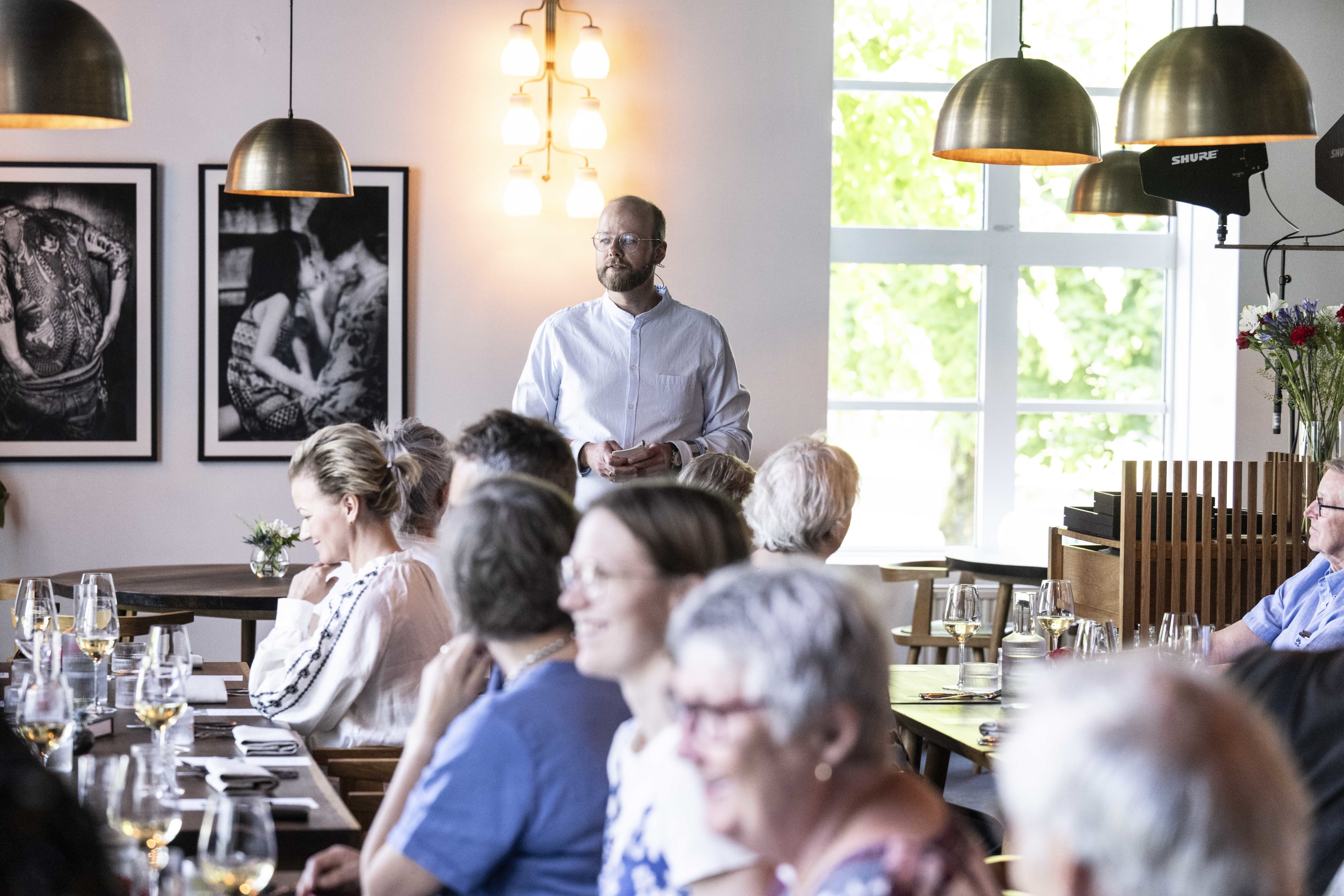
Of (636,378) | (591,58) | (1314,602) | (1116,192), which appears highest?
(591,58)

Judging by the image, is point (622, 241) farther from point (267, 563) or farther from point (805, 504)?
point (267, 563)

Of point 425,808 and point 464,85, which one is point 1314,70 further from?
point 425,808

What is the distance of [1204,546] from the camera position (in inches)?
188

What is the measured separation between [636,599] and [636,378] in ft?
9.60

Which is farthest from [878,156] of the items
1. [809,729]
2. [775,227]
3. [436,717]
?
[809,729]

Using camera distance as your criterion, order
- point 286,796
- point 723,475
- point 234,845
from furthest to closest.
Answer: point 723,475 < point 286,796 < point 234,845

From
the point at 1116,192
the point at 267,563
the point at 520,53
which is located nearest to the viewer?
the point at 267,563

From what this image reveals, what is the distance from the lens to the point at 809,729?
1119mm

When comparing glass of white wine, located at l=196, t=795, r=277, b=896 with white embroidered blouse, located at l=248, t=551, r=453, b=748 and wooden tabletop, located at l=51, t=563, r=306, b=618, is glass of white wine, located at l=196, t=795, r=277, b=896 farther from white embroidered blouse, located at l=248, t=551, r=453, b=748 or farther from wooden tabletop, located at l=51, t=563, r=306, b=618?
wooden tabletop, located at l=51, t=563, r=306, b=618

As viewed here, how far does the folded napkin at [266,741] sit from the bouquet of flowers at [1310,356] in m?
3.78

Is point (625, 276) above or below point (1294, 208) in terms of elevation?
below

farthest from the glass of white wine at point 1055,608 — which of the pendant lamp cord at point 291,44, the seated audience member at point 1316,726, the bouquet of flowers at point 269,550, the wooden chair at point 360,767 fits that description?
the pendant lamp cord at point 291,44

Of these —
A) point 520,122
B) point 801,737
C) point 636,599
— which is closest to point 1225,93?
point 636,599

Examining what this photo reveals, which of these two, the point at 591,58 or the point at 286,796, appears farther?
the point at 591,58
